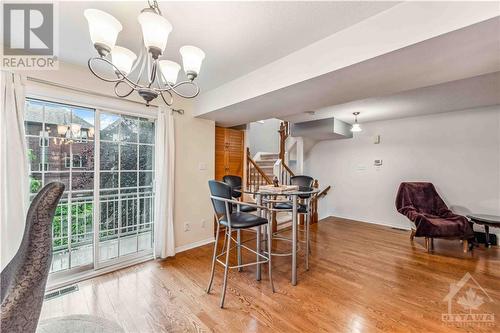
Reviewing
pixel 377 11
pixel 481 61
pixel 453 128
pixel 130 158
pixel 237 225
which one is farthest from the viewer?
pixel 453 128

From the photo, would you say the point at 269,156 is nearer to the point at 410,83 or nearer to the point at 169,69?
the point at 410,83

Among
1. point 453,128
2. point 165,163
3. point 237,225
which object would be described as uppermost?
point 453,128

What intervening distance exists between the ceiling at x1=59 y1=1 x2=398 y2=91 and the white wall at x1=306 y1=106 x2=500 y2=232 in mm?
3757

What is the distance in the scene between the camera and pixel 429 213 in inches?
150

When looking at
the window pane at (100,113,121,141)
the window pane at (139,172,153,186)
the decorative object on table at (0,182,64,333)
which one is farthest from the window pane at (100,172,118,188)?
the decorative object on table at (0,182,64,333)

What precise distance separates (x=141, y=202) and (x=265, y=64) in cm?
253

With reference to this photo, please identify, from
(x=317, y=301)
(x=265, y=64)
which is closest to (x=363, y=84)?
(x=265, y=64)

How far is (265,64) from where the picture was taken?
2.31 meters

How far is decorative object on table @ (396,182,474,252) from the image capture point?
3186 mm

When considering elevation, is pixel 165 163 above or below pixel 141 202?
above

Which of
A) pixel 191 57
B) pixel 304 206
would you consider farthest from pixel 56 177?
pixel 304 206

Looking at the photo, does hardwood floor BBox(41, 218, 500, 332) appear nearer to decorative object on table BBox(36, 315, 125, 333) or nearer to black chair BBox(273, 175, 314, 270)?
black chair BBox(273, 175, 314, 270)

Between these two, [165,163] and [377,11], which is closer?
[377,11]

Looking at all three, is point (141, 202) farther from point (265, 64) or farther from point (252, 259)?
point (265, 64)
